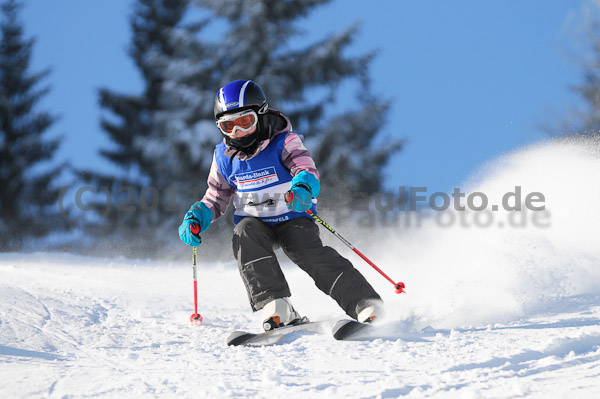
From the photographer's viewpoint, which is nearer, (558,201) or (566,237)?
(566,237)

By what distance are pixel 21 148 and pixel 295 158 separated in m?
17.2

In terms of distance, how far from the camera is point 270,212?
347 cm

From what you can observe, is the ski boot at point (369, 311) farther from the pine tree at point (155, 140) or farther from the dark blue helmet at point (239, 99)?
the pine tree at point (155, 140)

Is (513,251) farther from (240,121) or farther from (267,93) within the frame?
(267,93)

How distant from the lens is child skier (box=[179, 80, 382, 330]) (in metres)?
3.21

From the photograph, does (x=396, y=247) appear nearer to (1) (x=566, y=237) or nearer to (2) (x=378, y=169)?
(1) (x=566, y=237)

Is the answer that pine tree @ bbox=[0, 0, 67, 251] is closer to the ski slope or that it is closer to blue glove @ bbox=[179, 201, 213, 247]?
the ski slope

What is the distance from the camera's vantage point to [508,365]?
2.24 metres

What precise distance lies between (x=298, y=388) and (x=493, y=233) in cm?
371

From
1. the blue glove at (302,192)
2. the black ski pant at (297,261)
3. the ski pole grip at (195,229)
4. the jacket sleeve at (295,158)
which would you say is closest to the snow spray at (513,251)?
the black ski pant at (297,261)

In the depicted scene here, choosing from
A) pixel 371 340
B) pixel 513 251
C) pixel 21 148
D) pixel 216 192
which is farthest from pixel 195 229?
pixel 21 148

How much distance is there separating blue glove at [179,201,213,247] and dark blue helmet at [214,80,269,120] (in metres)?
0.63

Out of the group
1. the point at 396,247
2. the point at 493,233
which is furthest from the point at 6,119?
the point at 493,233

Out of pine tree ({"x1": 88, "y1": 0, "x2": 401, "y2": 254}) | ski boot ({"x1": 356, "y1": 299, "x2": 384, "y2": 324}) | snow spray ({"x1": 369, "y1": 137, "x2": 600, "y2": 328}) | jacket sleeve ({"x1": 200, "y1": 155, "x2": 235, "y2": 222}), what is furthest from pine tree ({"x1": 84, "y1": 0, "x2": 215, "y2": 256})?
ski boot ({"x1": 356, "y1": 299, "x2": 384, "y2": 324})
